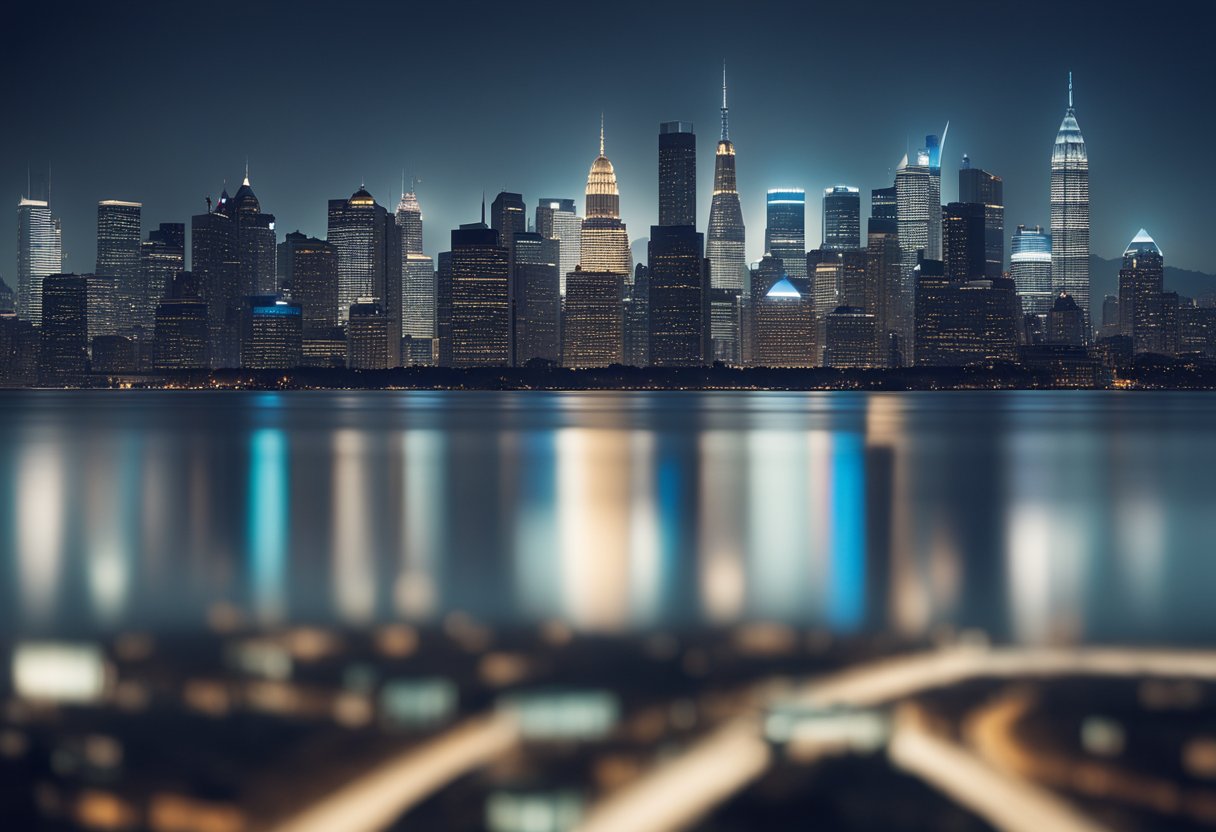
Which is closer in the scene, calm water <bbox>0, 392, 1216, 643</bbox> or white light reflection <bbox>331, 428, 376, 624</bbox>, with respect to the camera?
calm water <bbox>0, 392, 1216, 643</bbox>

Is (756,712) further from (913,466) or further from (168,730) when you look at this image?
(913,466)

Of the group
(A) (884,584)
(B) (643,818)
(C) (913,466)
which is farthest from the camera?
(C) (913,466)

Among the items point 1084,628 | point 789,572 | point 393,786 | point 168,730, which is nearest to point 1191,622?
point 1084,628

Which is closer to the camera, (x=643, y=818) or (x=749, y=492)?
(x=643, y=818)

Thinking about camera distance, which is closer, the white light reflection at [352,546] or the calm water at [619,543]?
the calm water at [619,543]
